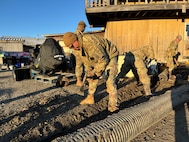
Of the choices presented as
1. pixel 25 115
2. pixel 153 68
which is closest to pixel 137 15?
pixel 153 68

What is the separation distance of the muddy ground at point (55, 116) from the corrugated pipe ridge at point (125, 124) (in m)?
0.13

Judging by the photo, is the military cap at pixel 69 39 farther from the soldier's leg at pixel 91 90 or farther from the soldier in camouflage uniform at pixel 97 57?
the soldier's leg at pixel 91 90

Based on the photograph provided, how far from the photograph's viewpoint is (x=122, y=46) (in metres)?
10.6

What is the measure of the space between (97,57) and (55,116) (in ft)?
4.16

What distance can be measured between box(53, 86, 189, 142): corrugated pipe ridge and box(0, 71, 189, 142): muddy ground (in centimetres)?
13

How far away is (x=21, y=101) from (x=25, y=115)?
3.29ft

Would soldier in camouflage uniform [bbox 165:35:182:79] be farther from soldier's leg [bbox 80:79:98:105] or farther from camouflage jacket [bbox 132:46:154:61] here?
soldier's leg [bbox 80:79:98:105]

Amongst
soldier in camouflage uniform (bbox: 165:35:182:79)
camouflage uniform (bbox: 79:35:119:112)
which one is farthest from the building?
camouflage uniform (bbox: 79:35:119:112)

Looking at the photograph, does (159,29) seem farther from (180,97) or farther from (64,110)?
(64,110)

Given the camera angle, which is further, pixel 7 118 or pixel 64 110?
pixel 64 110

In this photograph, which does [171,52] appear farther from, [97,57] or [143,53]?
[97,57]

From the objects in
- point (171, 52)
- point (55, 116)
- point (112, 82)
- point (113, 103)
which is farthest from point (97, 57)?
point (171, 52)

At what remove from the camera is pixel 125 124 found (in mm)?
2635

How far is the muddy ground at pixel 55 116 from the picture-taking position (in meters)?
2.86
